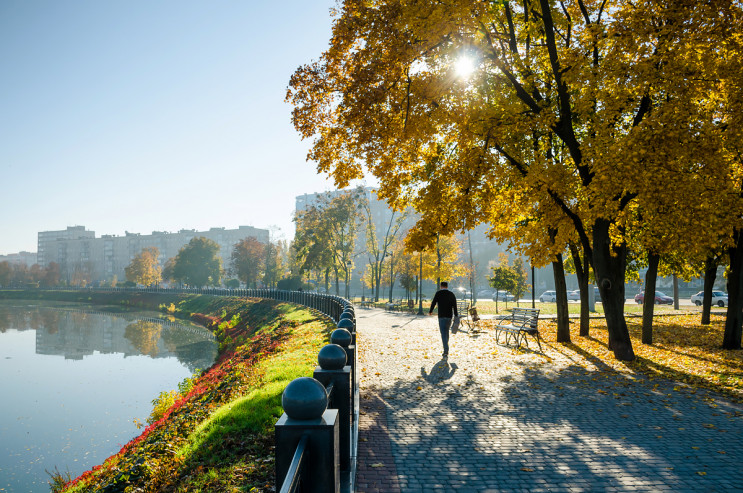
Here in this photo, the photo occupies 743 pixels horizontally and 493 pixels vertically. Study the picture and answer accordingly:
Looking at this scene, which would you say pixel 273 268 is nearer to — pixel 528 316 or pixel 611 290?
pixel 528 316

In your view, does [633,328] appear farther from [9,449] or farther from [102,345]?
[102,345]

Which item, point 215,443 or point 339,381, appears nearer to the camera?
point 339,381

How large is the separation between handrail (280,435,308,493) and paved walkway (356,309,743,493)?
8.31ft

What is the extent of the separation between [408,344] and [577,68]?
9.26 meters

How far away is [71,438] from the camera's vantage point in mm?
11734

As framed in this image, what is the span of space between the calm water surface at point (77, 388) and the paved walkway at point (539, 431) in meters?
7.10

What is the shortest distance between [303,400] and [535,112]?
11.9m

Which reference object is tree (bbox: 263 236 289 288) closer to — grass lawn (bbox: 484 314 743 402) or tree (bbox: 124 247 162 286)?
tree (bbox: 124 247 162 286)

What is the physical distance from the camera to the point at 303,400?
2572 millimetres

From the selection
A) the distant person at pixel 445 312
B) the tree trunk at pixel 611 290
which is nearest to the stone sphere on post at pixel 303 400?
the distant person at pixel 445 312

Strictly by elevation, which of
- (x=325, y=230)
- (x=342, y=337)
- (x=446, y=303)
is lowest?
(x=446, y=303)

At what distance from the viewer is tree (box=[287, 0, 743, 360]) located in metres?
9.66

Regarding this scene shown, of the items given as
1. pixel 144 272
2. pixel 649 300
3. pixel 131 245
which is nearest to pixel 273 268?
pixel 144 272

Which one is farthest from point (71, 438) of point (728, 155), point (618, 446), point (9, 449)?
point (728, 155)
